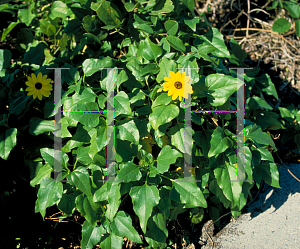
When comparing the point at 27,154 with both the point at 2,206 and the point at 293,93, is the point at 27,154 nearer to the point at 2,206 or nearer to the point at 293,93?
the point at 2,206

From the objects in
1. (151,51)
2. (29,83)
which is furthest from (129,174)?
(29,83)

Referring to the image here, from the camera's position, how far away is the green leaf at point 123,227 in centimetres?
144

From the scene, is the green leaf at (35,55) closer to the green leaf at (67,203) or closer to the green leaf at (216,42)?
the green leaf at (67,203)

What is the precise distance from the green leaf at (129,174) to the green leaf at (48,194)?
315 millimetres

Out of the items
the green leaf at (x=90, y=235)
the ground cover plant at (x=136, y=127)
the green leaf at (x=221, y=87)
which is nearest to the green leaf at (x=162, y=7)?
the ground cover plant at (x=136, y=127)

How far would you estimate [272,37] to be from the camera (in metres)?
2.68

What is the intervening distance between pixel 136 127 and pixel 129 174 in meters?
0.23

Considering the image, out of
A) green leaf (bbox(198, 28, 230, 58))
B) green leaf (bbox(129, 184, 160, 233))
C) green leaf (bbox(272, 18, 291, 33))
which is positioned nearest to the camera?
green leaf (bbox(129, 184, 160, 233))

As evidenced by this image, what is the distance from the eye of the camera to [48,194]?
54.8 inches

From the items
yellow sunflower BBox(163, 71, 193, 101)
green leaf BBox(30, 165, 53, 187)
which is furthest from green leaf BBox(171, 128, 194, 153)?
green leaf BBox(30, 165, 53, 187)

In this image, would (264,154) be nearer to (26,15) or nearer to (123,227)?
(123,227)

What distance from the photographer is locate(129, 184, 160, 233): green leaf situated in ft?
4.25

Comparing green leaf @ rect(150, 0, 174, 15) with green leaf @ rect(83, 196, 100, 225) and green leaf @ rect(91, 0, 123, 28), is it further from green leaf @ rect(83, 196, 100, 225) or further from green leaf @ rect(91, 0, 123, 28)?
green leaf @ rect(83, 196, 100, 225)

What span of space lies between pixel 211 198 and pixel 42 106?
1.24 meters
